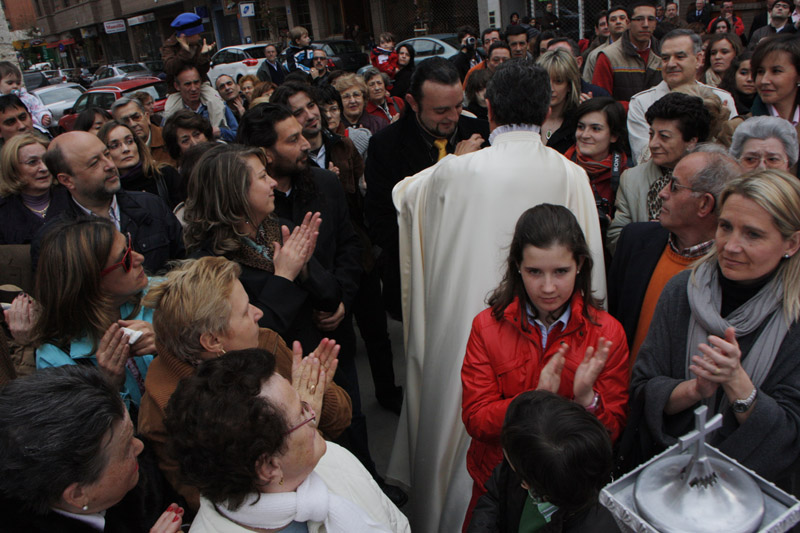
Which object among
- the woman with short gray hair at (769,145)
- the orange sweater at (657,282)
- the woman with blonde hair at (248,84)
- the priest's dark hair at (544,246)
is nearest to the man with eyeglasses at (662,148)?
the woman with short gray hair at (769,145)

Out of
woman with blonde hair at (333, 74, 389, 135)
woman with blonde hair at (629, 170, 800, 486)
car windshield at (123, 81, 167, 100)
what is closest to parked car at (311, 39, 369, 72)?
car windshield at (123, 81, 167, 100)

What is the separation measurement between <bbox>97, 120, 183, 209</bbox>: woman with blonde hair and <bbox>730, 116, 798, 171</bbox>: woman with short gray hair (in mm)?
3225

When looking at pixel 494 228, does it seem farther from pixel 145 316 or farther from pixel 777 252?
pixel 145 316

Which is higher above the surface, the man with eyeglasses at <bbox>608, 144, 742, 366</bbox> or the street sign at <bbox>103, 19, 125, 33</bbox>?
the street sign at <bbox>103, 19, 125, 33</bbox>

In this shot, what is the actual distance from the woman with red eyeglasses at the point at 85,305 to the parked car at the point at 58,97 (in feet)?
50.3

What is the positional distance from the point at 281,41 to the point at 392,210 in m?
25.7

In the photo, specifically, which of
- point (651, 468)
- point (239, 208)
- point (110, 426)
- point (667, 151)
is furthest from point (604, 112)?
point (110, 426)

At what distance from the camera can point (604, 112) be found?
134 inches

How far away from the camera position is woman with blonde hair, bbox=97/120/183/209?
3799 millimetres

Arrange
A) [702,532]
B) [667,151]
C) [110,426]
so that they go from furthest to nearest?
[667,151] → [110,426] → [702,532]

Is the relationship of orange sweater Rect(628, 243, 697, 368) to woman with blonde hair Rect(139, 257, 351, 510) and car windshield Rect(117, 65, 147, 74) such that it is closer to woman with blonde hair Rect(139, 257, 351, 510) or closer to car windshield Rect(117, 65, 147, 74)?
woman with blonde hair Rect(139, 257, 351, 510)

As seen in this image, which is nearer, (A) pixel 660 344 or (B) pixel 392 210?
(A) pixel 660 344

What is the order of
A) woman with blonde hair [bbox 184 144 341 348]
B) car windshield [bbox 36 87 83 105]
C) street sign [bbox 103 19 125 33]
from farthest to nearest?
street sign [bbox 103 19 125 33], car windshield [bbox 36 87 83 105], woman with blonde hair [bbox 184 144 341 348]

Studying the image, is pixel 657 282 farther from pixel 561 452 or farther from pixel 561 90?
pixel 561 90
